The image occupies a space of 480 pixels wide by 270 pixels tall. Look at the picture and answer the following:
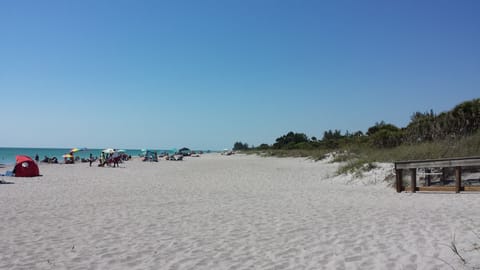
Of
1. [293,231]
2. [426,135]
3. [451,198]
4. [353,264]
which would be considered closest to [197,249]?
[293,231]

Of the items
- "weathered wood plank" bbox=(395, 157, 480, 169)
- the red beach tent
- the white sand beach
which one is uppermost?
"weathered wood plank" bbox=(395, 157, 480, 169)

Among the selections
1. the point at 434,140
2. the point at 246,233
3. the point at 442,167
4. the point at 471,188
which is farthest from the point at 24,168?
the point at 434,140

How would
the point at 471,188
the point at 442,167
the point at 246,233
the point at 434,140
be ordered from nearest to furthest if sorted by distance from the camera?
the point at 246,233 → the point at 471,188 → the point at 442,167 → the point at 434,140

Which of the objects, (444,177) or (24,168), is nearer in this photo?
(444,177)

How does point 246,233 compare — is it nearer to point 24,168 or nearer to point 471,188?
point 471,188

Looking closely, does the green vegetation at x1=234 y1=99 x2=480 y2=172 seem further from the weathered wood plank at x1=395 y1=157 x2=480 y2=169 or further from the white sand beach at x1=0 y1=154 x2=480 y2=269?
the white sand beach at x1=0 y1=154 x2=480 y2=269

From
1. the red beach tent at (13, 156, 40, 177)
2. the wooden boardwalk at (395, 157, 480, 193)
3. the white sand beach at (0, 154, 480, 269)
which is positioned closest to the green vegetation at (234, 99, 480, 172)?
the wooden boardwalk at (395, 157, 480, 193)

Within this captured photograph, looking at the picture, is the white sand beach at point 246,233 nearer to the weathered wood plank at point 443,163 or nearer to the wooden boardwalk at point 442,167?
the wooden boardwalk at point 442,167

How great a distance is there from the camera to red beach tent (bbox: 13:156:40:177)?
62.6 feet

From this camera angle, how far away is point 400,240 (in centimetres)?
510

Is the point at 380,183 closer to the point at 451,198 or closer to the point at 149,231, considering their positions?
the point at 451,198

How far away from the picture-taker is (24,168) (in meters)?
19.3

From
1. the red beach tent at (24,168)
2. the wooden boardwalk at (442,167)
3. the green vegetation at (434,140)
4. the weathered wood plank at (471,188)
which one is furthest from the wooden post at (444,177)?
the red beach tent at (24,168)

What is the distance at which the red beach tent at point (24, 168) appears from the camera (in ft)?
62.6
